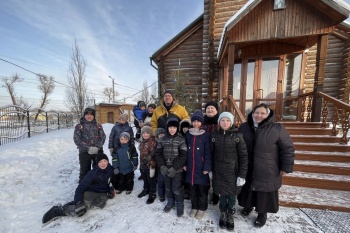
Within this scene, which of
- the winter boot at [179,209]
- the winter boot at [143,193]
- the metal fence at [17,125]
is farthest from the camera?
the metal fence at [17,125]

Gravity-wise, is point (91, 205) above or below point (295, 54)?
below

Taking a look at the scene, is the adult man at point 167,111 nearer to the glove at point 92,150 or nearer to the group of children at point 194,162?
→ the group of children at point 194,162

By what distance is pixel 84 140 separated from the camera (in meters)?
3.37

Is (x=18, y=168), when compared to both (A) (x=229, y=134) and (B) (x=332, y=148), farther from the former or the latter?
(B) (x=332, y=148)

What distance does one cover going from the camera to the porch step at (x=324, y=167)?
3348 millimetres

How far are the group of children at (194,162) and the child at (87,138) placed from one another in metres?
0.52

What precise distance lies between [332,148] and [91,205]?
550 cm

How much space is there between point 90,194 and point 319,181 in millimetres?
4406

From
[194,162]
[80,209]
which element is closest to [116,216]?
[80,209]

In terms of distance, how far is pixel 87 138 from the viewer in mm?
3369

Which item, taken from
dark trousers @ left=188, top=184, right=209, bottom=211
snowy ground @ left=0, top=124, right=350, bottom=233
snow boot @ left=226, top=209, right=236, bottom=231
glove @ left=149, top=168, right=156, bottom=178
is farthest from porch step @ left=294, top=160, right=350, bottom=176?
glove @ left=149, top=168, right=156, bottom=178

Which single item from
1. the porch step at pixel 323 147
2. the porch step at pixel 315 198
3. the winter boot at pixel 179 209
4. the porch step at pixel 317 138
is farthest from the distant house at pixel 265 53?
the winter boot at pixel 179 209

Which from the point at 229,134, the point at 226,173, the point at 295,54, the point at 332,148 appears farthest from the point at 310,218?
the point at 295,54

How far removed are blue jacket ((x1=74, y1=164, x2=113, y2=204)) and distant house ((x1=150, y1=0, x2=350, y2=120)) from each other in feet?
14.2
